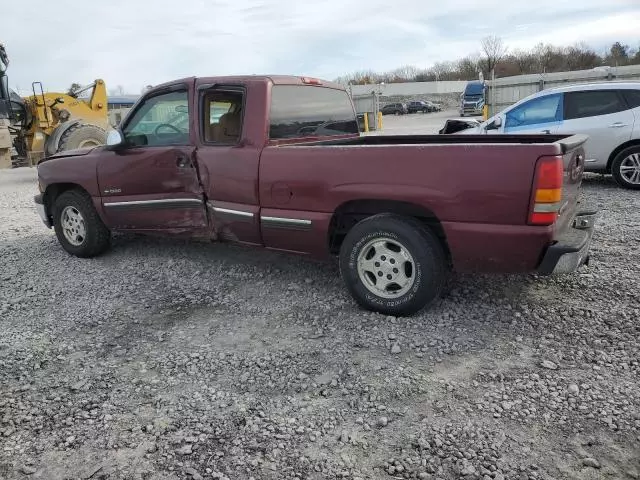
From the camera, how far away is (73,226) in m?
5.90

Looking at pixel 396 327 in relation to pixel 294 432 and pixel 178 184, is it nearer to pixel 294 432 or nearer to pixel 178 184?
pixel 294 432

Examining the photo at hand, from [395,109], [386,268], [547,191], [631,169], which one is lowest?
[386,268]

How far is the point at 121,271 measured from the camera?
Answer: 5.39 meters

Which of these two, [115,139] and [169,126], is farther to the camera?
[115,139]

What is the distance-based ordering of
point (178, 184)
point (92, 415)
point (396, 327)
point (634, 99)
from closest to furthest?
point (92, 415)
point (396, 327)
point (178, 184)
point (634, 99)

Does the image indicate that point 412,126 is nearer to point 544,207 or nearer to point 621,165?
point 621,165

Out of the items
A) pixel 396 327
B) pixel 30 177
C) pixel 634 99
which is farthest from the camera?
pixel 30 177

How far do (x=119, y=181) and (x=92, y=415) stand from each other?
3.03 meters

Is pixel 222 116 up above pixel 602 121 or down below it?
above

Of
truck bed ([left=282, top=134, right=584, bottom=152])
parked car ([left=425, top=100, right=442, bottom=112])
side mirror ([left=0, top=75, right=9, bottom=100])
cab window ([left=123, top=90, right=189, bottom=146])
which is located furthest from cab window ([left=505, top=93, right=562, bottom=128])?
parked car ([left=425, top=100, right=442, bottom=112])

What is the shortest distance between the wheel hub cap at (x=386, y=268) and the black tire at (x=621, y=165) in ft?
21.2

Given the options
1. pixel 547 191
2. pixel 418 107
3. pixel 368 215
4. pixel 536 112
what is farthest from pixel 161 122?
pixel 418 107

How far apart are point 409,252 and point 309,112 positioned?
1972 mm

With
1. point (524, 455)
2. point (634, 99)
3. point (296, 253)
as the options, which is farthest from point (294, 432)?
point (634, 99)
